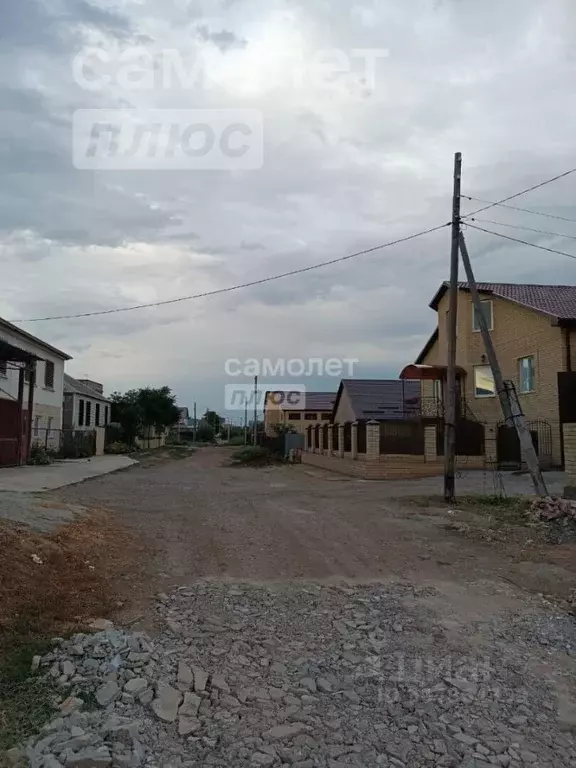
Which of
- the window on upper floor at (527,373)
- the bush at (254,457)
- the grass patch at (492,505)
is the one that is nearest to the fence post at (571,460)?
the grass patch at (492,505)

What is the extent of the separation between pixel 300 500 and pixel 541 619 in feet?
29.4

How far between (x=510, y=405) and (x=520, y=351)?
11420mm

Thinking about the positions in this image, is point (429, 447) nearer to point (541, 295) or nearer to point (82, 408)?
point (541, 295)

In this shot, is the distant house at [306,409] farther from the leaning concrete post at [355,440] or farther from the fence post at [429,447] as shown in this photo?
the fence post at [429,447]

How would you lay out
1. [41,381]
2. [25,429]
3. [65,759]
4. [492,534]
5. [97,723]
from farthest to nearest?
[41,381] → [25,429] → [492,534] → [97,723] → [65,759]

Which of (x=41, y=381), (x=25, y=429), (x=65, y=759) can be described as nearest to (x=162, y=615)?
(x=65, y=759)

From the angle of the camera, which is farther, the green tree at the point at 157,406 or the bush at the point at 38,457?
the green tree at the point at 157,406

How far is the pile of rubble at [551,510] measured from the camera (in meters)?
10.4

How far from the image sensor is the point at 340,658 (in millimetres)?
4688

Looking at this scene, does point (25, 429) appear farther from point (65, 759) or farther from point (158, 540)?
point (65, 759)

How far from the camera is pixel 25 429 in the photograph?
77.3 ft

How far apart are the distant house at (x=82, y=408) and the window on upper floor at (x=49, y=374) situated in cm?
557

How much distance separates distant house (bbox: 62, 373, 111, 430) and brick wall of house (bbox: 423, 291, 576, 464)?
71.9ft

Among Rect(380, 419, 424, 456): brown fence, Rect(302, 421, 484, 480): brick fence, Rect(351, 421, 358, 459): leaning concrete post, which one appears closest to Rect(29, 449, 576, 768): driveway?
Rect(302, 421, 484, 480): brick fence
